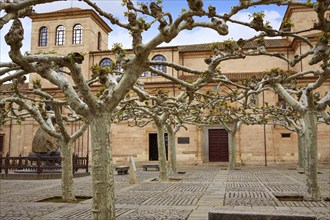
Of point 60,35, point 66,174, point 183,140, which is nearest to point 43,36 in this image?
point 60,35

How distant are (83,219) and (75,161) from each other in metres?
15.7

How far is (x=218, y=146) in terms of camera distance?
38562 mm

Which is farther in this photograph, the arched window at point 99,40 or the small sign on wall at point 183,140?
the arched window at point 99,40

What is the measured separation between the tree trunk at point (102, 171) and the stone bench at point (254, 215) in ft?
6.99

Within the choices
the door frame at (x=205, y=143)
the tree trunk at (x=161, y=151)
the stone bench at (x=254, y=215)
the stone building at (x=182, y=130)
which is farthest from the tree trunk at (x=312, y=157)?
the door frame at (x=205, y=143)

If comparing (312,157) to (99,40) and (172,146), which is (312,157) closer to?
(172,146)

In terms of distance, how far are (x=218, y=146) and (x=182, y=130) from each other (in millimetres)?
4349

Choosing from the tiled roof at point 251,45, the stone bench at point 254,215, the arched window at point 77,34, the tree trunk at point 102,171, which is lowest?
the stone bench at point 254,215

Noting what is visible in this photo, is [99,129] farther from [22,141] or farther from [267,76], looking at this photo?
[22,141]

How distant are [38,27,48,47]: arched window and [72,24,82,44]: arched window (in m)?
3.51

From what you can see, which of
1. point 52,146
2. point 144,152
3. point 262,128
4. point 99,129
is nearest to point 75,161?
point 52,146

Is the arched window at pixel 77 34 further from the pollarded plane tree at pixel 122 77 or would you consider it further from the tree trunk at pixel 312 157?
the pollarded plane tree at pixel 122 77

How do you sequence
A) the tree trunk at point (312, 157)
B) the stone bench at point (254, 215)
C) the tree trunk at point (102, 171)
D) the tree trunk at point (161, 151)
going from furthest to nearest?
the tree trunk at point (161, 151), the tree trunk at point (312, 157), the tree trunk at point (102, 171), the stone bench at point (254, 215)

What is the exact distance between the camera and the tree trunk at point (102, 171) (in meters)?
7.29
